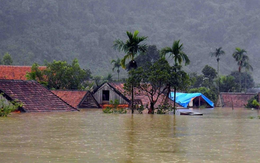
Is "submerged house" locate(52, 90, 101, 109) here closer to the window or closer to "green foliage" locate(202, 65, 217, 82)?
the window

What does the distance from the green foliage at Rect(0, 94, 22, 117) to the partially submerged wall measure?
40.5m

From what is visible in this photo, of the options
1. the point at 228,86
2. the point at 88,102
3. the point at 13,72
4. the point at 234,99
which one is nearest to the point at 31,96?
the point at 88,102

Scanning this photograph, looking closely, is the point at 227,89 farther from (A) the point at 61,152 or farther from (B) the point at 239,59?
(A) the point at 61,152

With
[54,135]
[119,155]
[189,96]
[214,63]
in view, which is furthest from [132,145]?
[214,63]

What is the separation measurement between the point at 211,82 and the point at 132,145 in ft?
257

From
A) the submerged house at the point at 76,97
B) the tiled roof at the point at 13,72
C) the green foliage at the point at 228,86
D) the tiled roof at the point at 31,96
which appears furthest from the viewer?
the green foliage at the point at 228,86

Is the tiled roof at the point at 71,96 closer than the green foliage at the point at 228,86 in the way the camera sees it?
Yes

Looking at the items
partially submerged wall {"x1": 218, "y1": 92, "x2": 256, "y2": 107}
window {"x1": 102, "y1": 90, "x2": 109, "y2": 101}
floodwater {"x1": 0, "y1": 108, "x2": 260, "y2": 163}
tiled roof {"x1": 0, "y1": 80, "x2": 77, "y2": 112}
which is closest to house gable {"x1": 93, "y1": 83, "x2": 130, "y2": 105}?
window {"x1": 102, "y1": 90, "x2": 109, "y2": 101}

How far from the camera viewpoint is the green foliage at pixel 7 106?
100 feet

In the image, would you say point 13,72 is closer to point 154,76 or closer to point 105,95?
point 105,95

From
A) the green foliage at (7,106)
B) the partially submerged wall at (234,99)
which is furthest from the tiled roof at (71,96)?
the partially submerged wall at (234,99)

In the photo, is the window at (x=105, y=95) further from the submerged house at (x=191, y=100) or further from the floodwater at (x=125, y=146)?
the floodwater at (x=125, y=146)

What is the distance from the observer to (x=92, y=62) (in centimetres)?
17325

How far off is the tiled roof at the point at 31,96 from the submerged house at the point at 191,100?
22.4m
